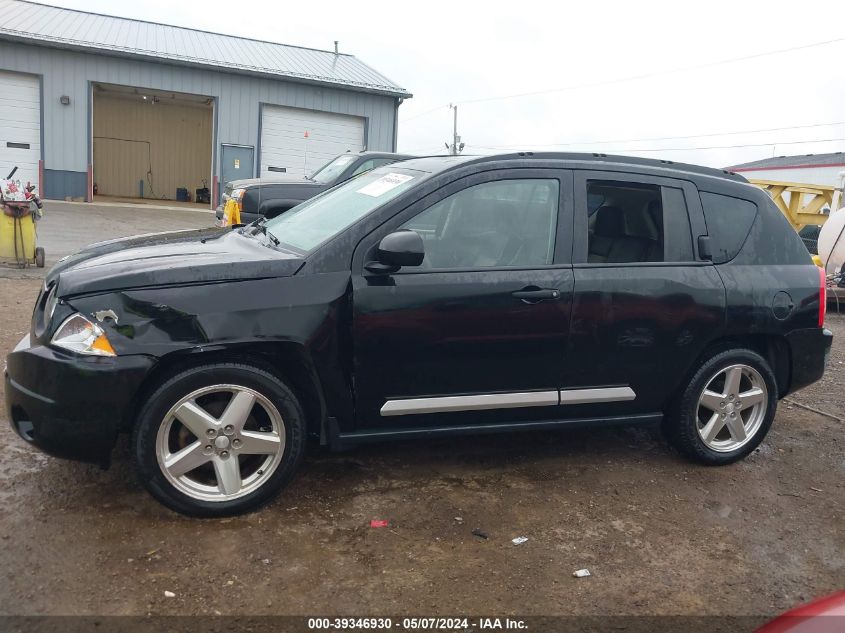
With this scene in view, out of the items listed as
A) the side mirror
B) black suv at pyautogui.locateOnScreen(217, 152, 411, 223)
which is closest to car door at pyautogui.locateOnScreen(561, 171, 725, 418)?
the side mirror

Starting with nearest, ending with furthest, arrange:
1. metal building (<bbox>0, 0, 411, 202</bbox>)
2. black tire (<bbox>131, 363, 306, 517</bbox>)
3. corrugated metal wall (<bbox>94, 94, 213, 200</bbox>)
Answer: black tire (<bbox>131, 363, 306, 517</bbox>) < metal building (<bbox>0, 0, 411, 202</bbox>) < corrugated metal wall (<bbox>94, 94, 213, 200</bbox>)

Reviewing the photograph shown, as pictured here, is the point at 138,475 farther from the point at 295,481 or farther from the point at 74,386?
the point at 295,481

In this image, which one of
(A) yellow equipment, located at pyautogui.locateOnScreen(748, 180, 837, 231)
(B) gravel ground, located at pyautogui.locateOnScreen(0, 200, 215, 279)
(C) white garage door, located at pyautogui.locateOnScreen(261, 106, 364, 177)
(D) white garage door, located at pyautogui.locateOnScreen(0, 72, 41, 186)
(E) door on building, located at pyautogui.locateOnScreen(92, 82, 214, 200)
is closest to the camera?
(B) gravel ground, located at pyautogui.locateOnScreen(0, 200, 215, 279)

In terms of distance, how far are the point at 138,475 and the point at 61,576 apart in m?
0.53

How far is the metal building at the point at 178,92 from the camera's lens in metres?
20.9

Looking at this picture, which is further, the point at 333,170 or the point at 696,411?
the point at 333,170

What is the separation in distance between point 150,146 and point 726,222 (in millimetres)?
29559

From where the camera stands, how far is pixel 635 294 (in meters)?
4.07

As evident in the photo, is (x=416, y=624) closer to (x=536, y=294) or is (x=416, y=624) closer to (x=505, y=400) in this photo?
(x=505, y=400)

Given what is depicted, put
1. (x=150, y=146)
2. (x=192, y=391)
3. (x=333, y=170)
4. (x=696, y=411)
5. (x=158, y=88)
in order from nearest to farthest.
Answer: (x=192, y=391)
(x=696, y=411)
(x=333, y=170)
(x=158, y=88)
(x=150, y=146)

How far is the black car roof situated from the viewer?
13.1ft

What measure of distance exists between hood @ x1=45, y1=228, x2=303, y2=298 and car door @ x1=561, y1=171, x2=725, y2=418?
5.23 feet

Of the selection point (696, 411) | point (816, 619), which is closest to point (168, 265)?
point (816, 619)

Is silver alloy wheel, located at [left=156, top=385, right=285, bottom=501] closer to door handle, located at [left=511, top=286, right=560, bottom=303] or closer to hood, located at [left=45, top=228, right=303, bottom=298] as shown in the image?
hood, located at [left=45, top=228, right=303, bottom=298]
